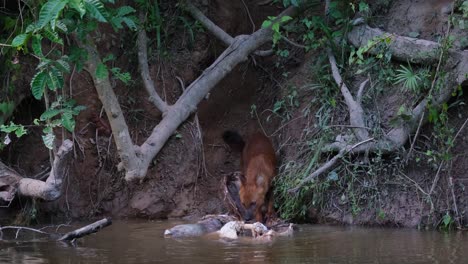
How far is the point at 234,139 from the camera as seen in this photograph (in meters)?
9.24

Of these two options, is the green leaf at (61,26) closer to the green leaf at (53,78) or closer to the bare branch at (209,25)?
the green leaf at (53,78)

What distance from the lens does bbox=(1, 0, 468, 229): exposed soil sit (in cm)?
859

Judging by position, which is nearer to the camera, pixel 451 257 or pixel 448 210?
pixel 451 257

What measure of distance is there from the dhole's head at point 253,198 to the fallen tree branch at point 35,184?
2.03m

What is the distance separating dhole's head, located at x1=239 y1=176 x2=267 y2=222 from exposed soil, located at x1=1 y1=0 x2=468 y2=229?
0.48 m

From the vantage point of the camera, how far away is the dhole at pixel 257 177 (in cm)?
842

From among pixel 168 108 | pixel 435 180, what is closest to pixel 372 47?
pixel 435 180

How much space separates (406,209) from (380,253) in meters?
1.73

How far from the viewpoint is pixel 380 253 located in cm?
616

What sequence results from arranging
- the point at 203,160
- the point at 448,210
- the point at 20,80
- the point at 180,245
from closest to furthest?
the point at 180,245 → the point at 448,210 → the point at 20,80 → the point at 203,160

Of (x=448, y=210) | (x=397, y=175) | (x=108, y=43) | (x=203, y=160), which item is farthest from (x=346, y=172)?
(x=108, y=43)

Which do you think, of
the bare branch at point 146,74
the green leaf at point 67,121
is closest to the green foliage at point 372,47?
the bare branch at point 146,74

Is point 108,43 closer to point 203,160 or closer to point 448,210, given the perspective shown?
point 203,160

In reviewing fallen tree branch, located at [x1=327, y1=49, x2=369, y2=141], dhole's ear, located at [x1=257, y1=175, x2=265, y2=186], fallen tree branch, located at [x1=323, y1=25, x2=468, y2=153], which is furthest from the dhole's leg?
Answer: fallen tree branch, located at [x1=327, y1=49, x2=369, y2=141]
